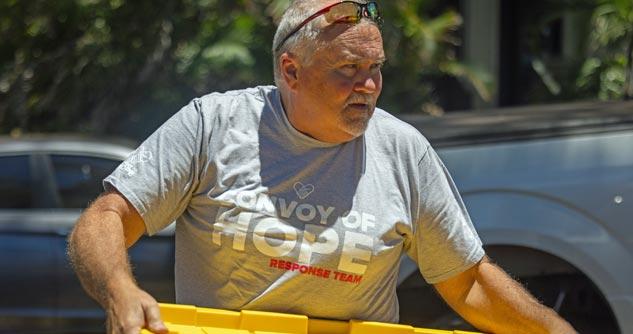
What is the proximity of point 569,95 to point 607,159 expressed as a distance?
7.18 meters

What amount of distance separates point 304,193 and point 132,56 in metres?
8.26

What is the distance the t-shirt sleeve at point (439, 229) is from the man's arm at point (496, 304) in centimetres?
5

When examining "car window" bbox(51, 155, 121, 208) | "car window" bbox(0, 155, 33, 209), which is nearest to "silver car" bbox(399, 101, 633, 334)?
"car window" bbox(51, 155, 121, 208)

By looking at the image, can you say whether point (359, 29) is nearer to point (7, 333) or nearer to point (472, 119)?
point (472, 119)

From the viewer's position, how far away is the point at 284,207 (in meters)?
2.67

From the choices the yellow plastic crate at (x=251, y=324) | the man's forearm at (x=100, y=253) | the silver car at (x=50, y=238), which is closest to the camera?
the man's forearm at (x=100, y=253)

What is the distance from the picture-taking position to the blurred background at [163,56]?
10.5 m

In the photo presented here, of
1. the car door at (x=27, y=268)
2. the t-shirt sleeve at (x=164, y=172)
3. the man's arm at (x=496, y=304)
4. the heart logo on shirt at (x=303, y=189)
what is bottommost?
the car door at (x=27, y=268)

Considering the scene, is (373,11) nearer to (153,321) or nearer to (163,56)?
(153,321)

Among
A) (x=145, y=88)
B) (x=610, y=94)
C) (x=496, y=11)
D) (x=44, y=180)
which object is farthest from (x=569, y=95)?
(x=44, y=180)

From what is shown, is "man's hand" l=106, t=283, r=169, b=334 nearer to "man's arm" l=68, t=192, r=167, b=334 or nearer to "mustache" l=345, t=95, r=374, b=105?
"man's arm" l=68, t=192, r=167, b=334

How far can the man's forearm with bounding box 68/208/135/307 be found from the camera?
7.95ft

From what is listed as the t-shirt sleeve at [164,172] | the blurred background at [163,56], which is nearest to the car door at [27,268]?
the t-shirt sleeve at [164,172]

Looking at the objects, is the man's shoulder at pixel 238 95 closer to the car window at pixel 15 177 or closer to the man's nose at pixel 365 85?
the man's nose at pixel 365 85
